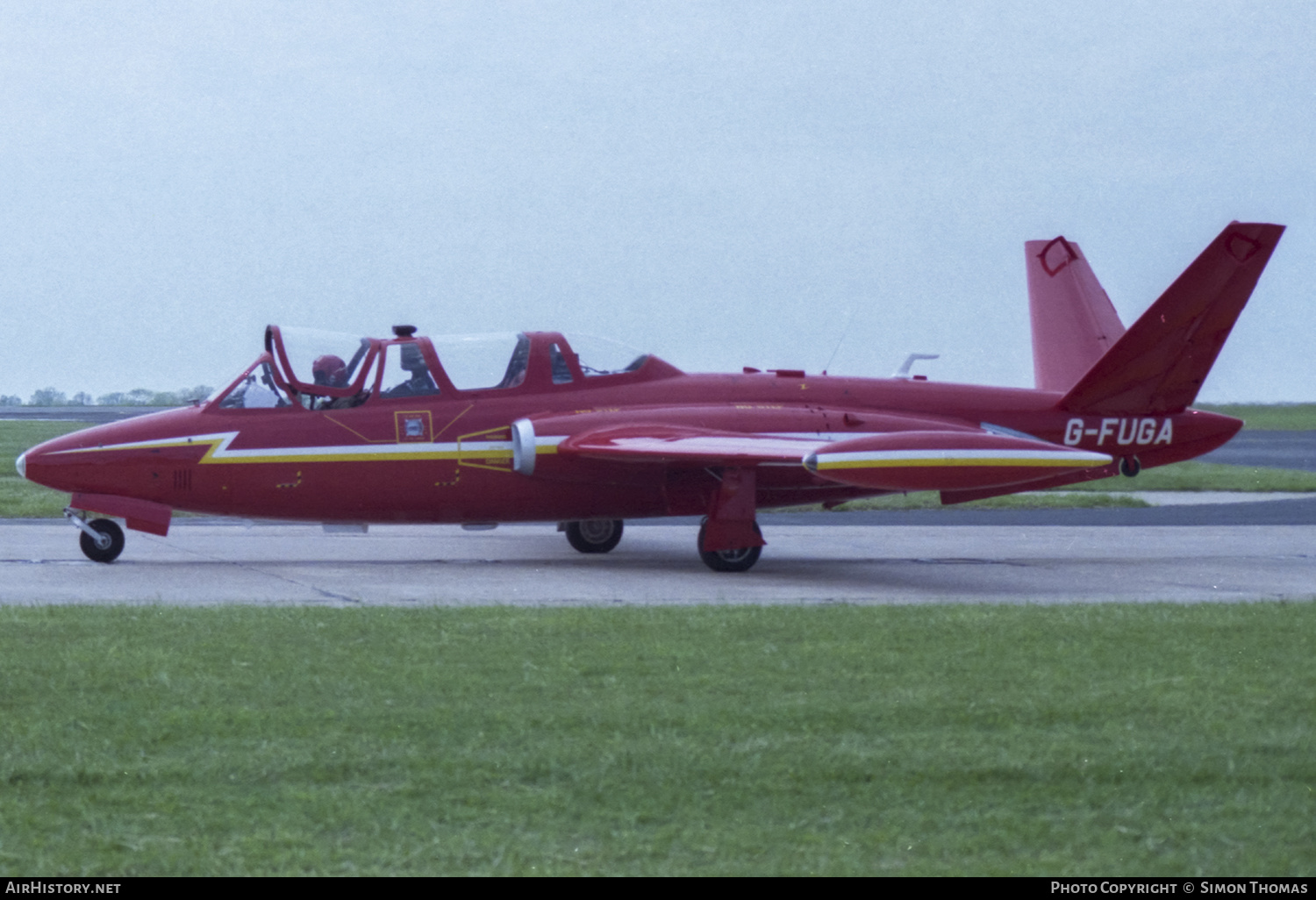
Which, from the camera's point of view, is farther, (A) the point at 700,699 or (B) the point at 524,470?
(B) the point at 524,470

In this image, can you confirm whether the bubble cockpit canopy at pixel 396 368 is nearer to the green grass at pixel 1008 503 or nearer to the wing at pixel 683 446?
the wing at pixel 683 446

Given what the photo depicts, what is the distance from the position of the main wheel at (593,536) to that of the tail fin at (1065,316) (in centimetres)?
636

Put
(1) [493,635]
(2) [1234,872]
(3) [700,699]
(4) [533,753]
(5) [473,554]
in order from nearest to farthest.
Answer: (2) [1234,872]
(4) [533,753]
(3) [700,699]
(1) [493,635]
(5) [473,554]

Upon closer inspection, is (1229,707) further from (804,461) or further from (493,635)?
(804,461)

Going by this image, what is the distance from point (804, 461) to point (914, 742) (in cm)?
737

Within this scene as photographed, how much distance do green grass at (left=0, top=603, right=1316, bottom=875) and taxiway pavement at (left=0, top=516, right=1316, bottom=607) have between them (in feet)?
9.49

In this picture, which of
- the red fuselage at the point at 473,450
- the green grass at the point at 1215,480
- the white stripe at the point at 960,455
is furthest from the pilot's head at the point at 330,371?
the green grass at the point at 1215,480

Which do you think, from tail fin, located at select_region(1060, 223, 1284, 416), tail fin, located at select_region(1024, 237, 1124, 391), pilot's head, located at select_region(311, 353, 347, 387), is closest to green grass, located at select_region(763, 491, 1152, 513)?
tail fin, located at select_region(1024, 237, 1124, 391)

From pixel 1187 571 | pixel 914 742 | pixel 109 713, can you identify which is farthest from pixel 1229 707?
pixel 1187 571

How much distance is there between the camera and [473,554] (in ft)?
52.1

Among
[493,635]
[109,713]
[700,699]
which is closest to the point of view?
[109,713]

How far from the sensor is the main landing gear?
14.4 metres

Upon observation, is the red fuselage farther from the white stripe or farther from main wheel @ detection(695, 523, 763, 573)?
main wheel @ detection(695, 523, 763, 573)

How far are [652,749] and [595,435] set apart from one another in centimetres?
873
